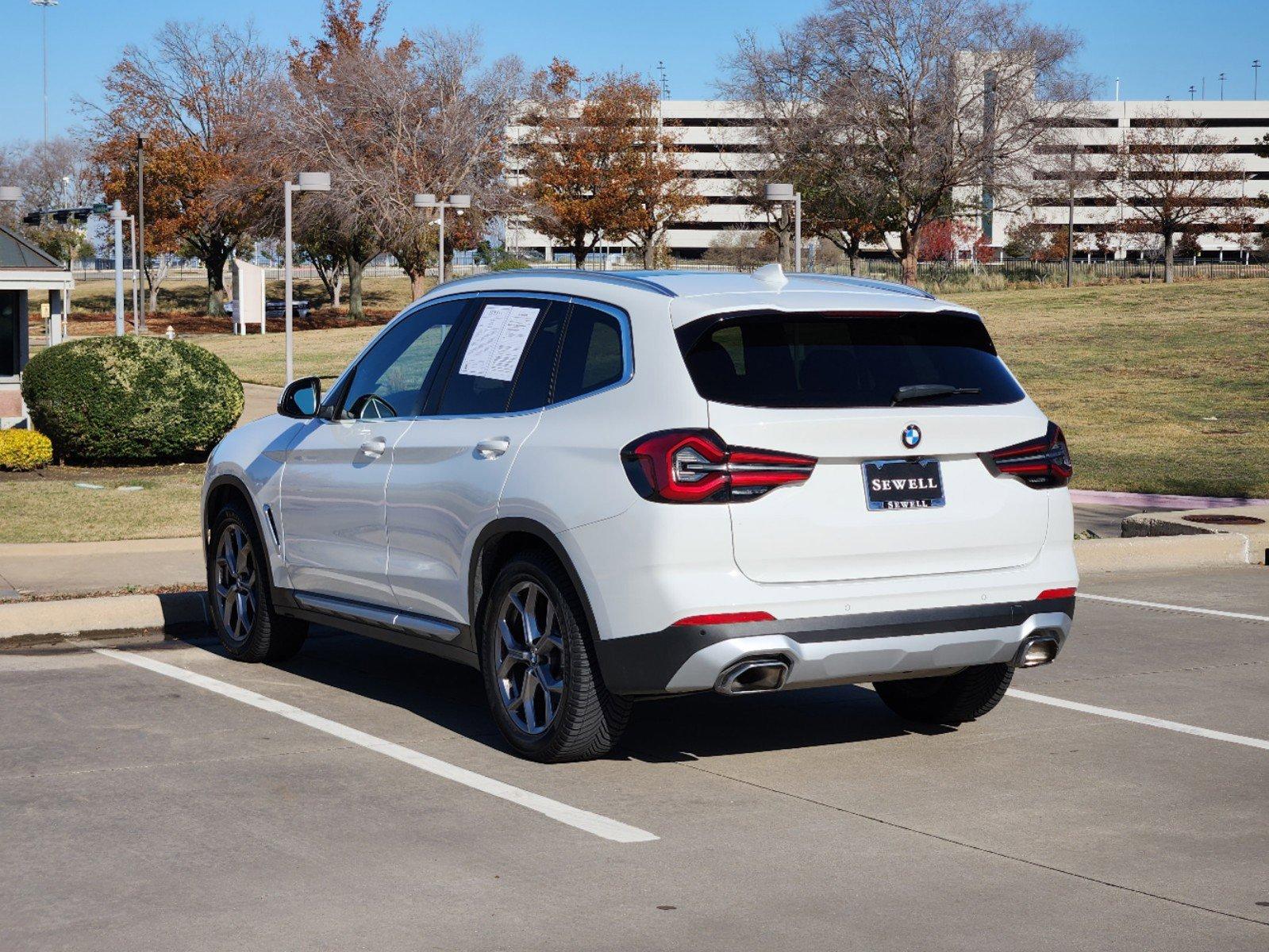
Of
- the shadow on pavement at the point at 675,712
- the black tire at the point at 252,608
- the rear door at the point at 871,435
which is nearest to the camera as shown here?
the rear door at the point at 871,435

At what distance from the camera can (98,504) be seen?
1534 centimetres

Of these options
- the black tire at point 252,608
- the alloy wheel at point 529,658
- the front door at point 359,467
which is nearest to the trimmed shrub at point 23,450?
the black tire at point 252,608

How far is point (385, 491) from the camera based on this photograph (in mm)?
7285

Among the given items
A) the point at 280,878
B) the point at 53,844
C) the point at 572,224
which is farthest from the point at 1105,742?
the point at 572,224

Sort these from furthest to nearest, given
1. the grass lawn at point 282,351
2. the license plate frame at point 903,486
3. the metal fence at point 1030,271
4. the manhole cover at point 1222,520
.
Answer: the metal fence at point 1030,271
the grass lawn at point 282,351
the manhole cover at point 1222,520
the license plate frame at point 903,486

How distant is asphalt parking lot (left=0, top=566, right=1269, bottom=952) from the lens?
4.70 meters

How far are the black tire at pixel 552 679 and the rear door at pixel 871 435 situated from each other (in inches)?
30.0

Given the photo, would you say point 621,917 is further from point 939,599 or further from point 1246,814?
point 1246,814

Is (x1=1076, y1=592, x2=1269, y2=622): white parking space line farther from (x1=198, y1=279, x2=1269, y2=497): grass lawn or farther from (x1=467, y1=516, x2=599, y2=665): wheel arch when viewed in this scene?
(x1=198, y1=279, x2=1269, y2=497): grass lawn

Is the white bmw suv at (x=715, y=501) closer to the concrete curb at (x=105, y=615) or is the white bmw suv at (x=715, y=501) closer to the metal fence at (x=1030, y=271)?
the concrete curb at (x=105, y=615)

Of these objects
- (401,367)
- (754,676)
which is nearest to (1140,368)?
(401,367)

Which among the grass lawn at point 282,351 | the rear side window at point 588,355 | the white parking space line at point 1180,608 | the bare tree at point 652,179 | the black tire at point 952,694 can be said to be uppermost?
the bare tree at point 652,179

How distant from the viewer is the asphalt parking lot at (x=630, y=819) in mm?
4699

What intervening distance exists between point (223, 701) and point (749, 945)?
13.0 ft
